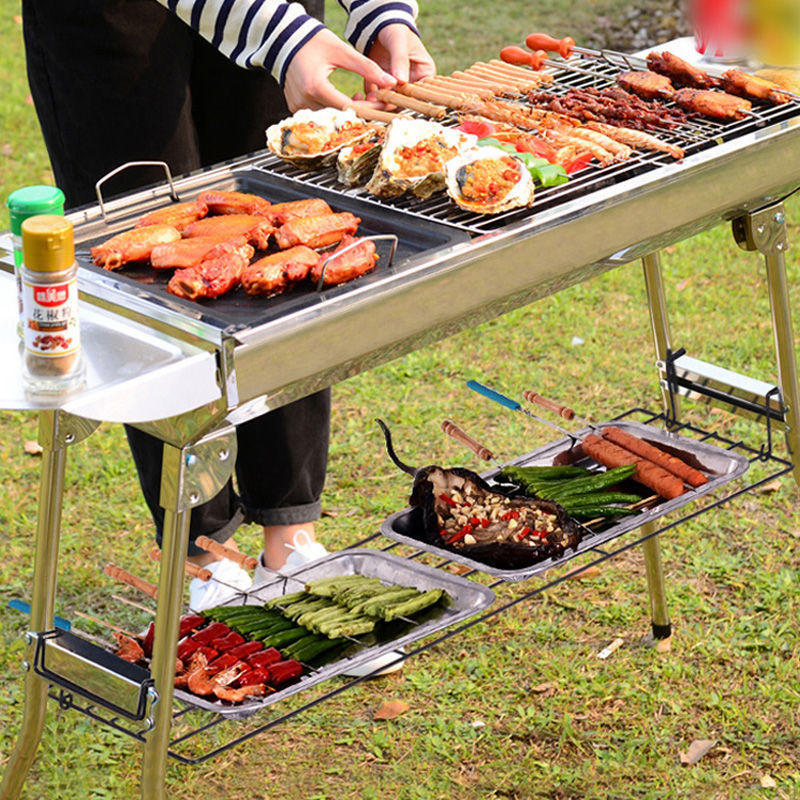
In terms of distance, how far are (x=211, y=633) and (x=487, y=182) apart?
3.39ft

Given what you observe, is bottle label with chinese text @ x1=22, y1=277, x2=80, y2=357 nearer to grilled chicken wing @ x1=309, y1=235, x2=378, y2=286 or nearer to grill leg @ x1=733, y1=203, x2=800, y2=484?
grilled chicken wing @ x1=309, y1=235, x2=378, y2=286

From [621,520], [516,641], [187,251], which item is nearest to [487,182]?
[187,251]

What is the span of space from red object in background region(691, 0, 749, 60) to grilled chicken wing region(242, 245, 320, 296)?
1404mm

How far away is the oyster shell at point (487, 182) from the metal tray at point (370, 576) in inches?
30.7

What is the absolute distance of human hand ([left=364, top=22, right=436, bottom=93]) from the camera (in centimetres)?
306

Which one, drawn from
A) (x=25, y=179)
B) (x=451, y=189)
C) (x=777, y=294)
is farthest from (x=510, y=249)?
(x=25, y=179)

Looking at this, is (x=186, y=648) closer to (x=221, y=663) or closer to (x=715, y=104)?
(x=221, y=663)

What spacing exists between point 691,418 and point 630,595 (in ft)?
3.68

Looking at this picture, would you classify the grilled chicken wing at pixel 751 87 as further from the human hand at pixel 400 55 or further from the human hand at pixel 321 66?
the human hand at pixel 321 66

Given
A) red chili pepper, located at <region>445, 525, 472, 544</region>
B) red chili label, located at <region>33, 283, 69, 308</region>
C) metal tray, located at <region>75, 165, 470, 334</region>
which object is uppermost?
red chili label, located at <region>33, 283, 69, 308</region>

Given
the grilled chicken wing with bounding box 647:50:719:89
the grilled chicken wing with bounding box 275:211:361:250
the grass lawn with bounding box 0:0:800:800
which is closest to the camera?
the grilled chicken wing with bounding box 275:211:361:250

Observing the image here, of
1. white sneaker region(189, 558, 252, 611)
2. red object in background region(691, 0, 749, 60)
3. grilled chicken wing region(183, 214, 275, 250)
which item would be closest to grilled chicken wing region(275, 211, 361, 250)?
grilled chicken wing region(183, 214, 275, 250)

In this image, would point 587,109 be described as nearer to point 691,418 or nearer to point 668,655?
point 668,655

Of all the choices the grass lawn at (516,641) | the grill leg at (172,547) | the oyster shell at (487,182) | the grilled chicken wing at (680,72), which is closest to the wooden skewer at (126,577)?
the grill leg at (172,547)
